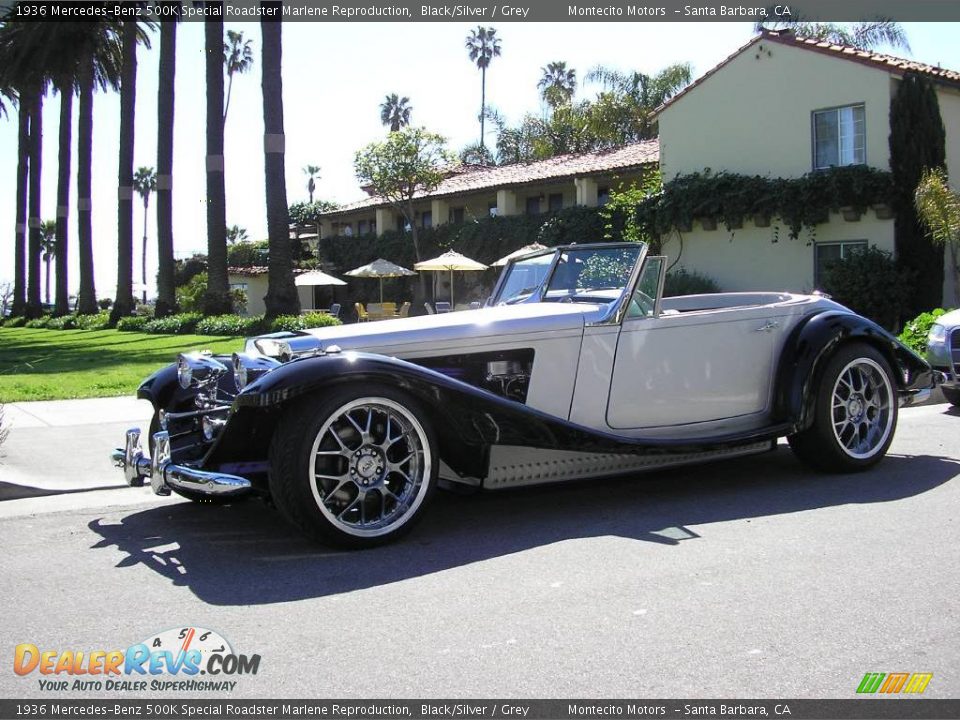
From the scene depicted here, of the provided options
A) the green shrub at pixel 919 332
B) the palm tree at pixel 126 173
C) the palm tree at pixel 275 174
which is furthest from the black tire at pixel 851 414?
Answer: the palm tree at pixel 126 173

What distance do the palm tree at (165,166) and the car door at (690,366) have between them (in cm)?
2383

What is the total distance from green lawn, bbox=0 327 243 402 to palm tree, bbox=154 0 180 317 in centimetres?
320

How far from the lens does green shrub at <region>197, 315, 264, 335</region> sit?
21281mm

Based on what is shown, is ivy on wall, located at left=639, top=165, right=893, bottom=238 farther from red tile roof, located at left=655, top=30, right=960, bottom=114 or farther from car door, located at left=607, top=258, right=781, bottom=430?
car door, located at left=607, top=258, right=781, bottom=430

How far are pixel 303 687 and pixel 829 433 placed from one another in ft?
13.9

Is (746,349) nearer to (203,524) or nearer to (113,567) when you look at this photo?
(203,524)

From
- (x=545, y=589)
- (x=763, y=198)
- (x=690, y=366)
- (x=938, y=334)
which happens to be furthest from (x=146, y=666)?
(x=763, y=198)

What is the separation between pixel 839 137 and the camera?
2020 cm

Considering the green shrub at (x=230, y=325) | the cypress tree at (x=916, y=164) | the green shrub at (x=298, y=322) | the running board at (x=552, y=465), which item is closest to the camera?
the running board at (x=552, y=465)

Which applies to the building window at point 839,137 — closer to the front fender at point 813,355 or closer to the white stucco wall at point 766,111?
the white stucco wall at point 766,111

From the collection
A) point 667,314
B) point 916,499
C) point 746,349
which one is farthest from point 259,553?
point 916,499

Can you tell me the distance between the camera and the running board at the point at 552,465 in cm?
525

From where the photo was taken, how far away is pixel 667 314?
233 inches

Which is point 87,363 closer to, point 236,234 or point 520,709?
point 520,709
